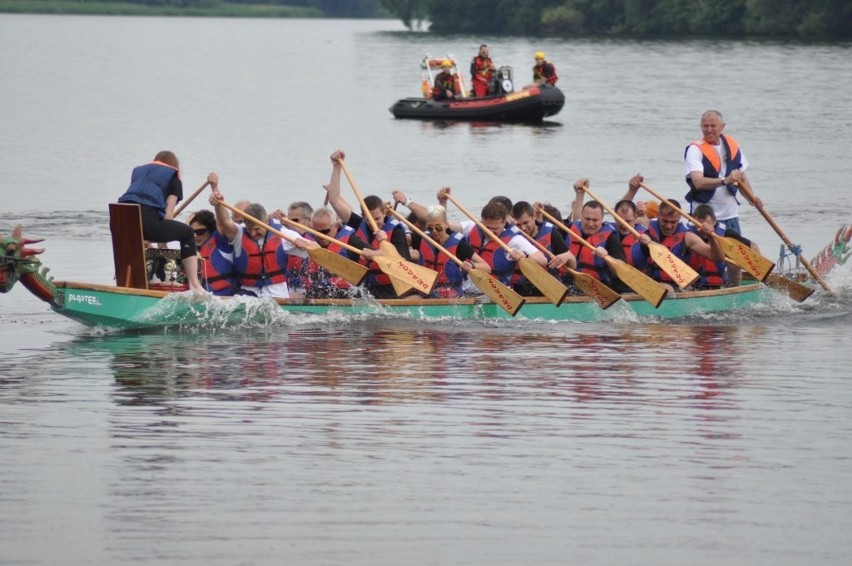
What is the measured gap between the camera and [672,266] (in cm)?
1330

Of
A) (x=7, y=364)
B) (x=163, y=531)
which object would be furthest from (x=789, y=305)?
(x=163, y=531)

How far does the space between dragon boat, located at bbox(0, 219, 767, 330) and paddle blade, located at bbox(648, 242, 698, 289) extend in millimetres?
213

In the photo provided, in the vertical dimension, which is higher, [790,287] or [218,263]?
[218,263]

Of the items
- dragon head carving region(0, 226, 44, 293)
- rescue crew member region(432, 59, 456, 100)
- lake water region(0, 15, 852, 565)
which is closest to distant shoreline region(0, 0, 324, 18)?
rescue crew member region(432, 59, 456, 100)

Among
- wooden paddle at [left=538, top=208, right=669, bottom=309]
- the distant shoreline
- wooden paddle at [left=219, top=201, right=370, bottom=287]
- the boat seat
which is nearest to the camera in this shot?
the boat seat

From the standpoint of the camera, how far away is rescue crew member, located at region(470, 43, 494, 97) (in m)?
34.3

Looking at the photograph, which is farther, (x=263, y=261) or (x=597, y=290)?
(x=597, y=290)

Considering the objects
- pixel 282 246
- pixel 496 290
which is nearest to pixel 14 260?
pixel 282 246

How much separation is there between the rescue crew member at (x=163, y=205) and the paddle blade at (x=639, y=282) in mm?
3550

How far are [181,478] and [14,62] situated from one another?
58937 millimetres

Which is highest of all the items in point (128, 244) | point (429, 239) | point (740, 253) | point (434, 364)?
point (128, 244)

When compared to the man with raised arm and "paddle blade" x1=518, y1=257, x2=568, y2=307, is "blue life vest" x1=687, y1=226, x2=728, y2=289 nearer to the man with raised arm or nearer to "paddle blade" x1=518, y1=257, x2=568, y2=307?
"paddle blade" x1=518, y1=257, x2=568, y2=307

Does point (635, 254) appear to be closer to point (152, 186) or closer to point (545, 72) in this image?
point (152, 186)

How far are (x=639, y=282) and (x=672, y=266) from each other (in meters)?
0.36
